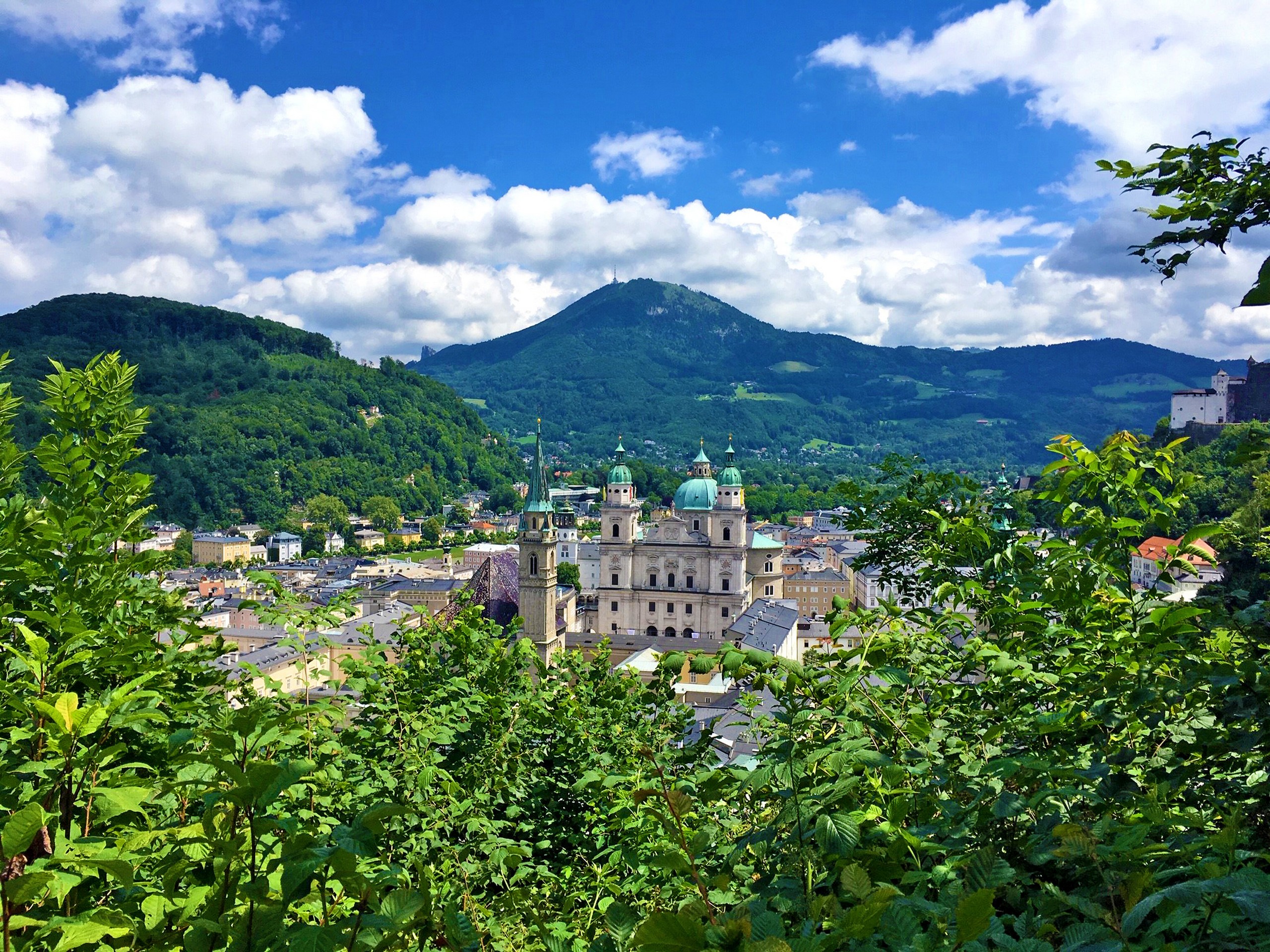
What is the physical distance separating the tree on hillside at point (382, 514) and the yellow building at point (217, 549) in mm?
24889

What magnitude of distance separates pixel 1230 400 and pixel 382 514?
321ft

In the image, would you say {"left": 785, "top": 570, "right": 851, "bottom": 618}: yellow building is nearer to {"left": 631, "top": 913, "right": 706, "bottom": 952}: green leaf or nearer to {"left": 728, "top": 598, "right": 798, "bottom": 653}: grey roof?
{"left": 728, "top": 598, "right": 798, "bottom": 653}: grey roof

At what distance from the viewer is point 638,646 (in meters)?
41.0

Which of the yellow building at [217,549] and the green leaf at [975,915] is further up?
the green leaf at [975,915]

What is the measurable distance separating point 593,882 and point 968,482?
341 centimetres

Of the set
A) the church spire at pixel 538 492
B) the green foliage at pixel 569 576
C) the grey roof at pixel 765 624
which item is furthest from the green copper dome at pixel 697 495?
the green foliage at pixel 569 576

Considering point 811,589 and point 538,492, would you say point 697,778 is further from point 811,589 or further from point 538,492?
point 811,589

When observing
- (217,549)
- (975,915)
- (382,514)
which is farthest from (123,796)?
(382,514)

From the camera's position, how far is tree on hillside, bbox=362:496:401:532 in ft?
378

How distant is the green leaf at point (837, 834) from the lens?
6.37 ft

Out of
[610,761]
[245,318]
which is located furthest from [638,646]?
[245,318]

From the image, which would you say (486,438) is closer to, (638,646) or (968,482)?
(638,646)

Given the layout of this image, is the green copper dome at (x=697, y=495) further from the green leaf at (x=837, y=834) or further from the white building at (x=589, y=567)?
the green leaf at (x=837, y=834)

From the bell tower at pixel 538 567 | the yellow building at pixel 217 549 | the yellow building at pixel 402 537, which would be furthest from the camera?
the yellow building at pixel 402 537
